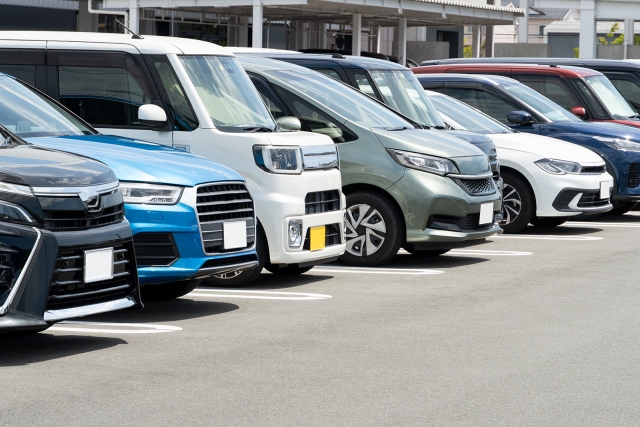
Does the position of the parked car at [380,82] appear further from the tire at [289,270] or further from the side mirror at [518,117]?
the tire at [289,270]

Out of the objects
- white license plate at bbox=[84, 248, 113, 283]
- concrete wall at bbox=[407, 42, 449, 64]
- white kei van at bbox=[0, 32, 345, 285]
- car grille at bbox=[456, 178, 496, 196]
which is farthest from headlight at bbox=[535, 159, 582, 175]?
concrete wall at bbox=[407, 42, 449, 64]

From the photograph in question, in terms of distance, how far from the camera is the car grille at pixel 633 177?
48.7 ft

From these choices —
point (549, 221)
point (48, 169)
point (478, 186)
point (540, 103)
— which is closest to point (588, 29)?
point (540, 103)

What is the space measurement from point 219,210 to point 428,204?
2.95 meters

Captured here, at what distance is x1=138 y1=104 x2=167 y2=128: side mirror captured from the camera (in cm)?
859

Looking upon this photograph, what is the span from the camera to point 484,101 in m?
14.9

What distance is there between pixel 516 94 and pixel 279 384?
9.71m

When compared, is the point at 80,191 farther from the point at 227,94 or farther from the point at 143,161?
the point at 227,94

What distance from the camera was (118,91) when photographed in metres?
9.10

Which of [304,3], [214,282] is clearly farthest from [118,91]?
[304,3]

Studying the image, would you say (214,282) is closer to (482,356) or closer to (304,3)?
(482,356)

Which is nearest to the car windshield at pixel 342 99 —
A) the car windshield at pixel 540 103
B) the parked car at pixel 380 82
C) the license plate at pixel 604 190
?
the parked car at pixel 380 82

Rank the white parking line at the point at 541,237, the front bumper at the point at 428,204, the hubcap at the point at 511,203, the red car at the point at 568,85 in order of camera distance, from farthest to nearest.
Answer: the red car at the point at 568,85
the hubcap at the point at 511,203
the white parking line at the point at 541,237
the front bumper at the point at 428,204

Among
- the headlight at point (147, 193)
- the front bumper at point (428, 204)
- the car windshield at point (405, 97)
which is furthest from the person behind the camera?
the car windshield at point (405, 97)
